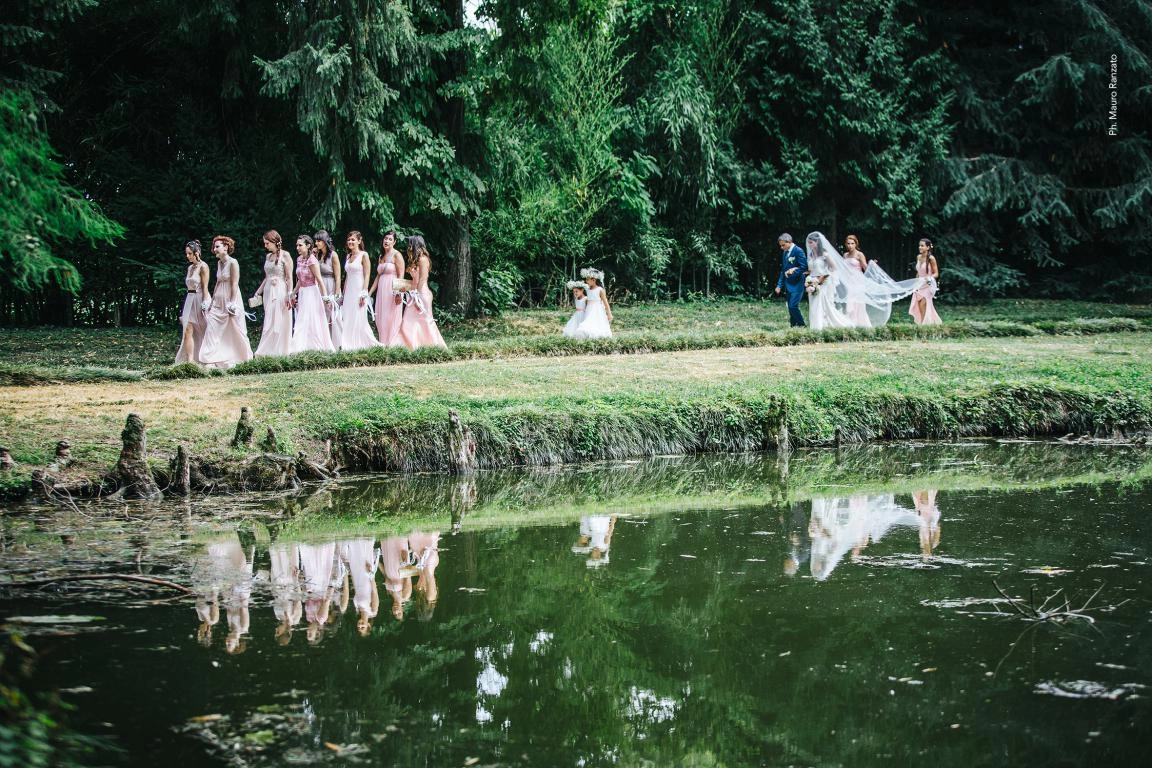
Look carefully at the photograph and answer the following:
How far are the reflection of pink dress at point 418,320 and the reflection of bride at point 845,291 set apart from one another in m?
6.94

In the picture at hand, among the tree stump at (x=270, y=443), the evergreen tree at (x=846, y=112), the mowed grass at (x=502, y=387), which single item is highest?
the evergreen tree at (x=846, y=112)

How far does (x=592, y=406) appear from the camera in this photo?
12.0 meters

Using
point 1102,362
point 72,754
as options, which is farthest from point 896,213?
point 72,754

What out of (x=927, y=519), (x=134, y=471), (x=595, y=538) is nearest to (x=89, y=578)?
(x=134, y=471)

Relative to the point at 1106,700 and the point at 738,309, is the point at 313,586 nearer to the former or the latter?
the point at 1106,700

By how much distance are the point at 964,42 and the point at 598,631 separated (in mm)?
30126

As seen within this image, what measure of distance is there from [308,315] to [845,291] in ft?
31.6

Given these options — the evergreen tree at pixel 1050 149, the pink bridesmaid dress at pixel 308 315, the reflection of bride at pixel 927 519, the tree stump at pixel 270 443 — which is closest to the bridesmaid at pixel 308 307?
the pink bridesmaid dress at pixel 308 315

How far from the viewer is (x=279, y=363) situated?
15086mm

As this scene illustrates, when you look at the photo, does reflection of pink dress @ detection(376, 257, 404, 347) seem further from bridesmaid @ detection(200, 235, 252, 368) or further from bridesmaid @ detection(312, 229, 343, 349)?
bridesmaid @ detection(200, 235, 252, 368)

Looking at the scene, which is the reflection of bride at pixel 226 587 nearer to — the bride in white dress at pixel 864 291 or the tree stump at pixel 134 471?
the tree stump at pixel 134 471

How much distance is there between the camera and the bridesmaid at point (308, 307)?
1670 centimetres

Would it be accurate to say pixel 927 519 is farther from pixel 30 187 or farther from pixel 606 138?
pixel 606 138

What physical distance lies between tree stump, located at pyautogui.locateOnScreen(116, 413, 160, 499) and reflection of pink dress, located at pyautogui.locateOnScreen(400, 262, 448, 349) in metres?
8.45
